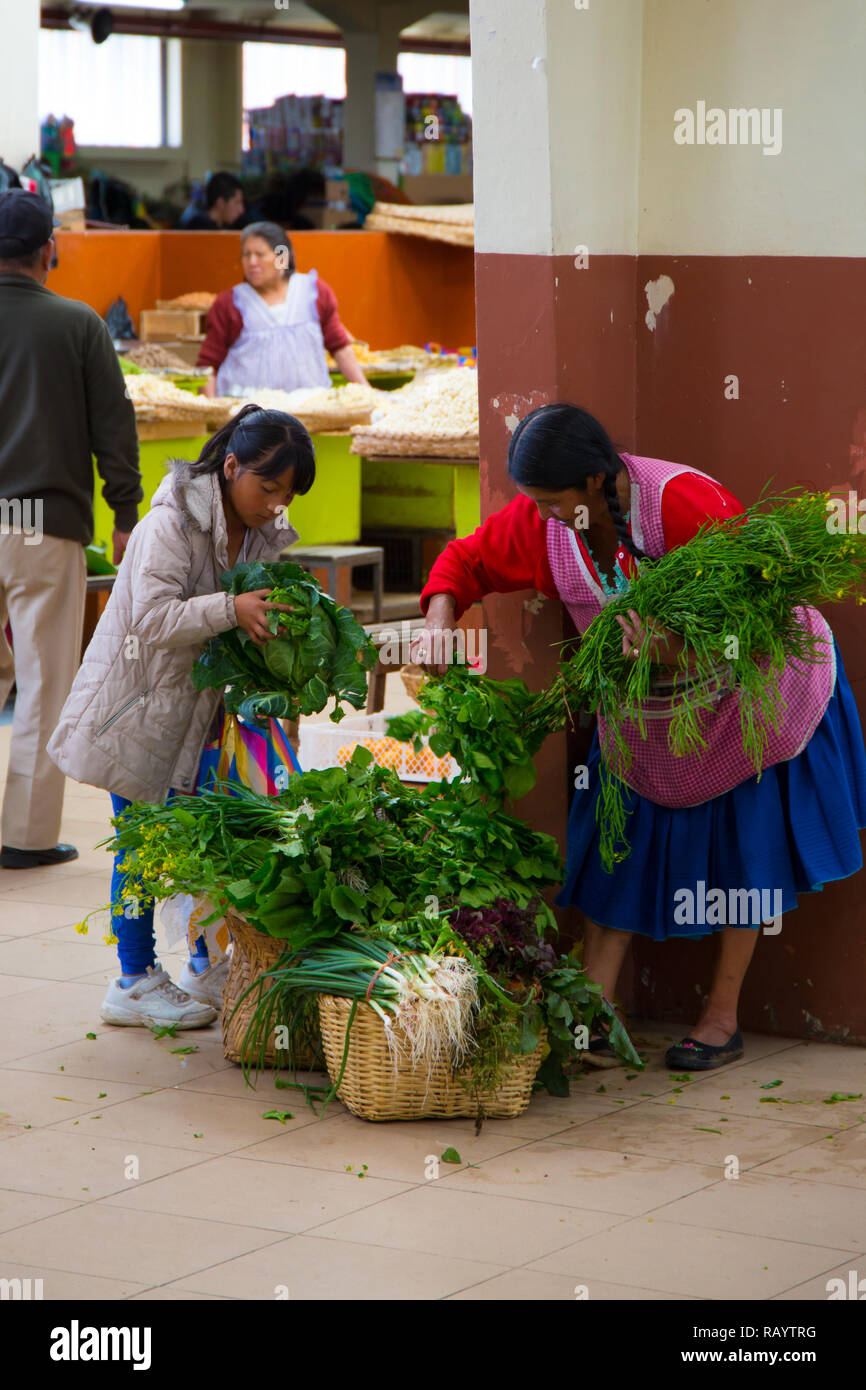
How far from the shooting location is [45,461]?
5457 millimetres

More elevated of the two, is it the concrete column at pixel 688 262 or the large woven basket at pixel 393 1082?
the concrete column at pixel 688 262

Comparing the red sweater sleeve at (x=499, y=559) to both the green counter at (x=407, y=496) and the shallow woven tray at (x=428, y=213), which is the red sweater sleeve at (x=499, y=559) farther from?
the shallow woven tray at (x=428, y=213)

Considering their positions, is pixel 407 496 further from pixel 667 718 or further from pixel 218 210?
pixel 667 718

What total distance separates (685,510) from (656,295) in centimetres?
70

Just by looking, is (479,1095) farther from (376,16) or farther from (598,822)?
(376,16)

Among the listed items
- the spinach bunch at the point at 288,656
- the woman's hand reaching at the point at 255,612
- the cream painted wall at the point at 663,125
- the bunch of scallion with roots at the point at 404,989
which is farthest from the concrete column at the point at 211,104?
the bunch of scallion with roots at the point at 404,989

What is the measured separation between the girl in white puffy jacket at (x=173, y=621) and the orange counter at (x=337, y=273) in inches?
267

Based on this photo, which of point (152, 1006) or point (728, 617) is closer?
point (728, 617)

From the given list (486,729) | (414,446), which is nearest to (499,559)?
(486,729)

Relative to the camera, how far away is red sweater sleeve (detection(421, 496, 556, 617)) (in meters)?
3.92

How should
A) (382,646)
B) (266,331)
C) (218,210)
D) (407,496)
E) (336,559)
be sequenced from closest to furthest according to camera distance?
1. (382,646)
2. (336,559)
3. (266,331)
4. (407,496)
5. (218,210)

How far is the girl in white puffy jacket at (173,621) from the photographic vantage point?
12.8 feet

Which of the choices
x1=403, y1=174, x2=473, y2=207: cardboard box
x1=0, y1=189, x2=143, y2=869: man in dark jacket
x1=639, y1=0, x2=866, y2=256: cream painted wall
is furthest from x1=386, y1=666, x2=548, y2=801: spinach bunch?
x1=403, y1=174, x2=473, y2=207: cardboard box

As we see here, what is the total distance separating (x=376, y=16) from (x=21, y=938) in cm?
1366
